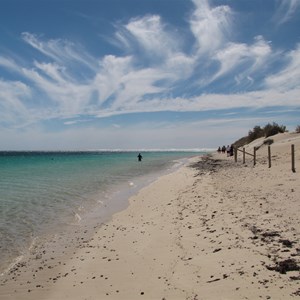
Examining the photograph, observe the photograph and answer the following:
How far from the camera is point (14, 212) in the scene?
15.9m

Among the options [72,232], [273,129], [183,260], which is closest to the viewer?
[183,260]

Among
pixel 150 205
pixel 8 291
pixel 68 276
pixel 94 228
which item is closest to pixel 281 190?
pixel 150 205

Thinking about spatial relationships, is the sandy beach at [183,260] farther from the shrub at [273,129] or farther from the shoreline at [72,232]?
the shrub at [273,129]

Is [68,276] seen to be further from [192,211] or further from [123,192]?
[123,192]

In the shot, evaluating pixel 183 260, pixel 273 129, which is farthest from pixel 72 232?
pixel 273 129

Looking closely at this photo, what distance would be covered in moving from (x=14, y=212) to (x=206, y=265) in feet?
37.7

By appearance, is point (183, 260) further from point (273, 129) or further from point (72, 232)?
point (273, 129)

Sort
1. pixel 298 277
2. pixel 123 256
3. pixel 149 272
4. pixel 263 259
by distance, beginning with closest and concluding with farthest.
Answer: pixel 298 277 < pixel 263 259 < pixel 149 272 < pixel 123 256

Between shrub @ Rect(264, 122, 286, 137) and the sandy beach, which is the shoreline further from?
shrub @ Rect(264, 122, 286, 137)

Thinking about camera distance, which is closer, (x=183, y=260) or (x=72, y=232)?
(x=183, y=260)

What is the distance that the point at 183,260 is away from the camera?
7727 mm

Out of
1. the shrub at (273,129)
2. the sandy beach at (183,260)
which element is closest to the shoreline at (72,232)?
the sandy beach at (183,260)

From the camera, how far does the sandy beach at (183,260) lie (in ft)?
19.8

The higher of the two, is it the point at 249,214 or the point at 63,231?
the point at 249,214
